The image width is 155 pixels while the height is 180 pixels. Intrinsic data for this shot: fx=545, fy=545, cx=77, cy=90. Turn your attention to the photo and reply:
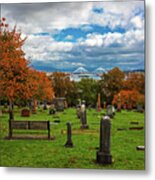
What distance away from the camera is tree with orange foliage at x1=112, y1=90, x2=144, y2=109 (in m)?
4.07

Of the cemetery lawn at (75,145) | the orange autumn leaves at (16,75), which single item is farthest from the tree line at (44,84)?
the cemetery lawn at (75,145)

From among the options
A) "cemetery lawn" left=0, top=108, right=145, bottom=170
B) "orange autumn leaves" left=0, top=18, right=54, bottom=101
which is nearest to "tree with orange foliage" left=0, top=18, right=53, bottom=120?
"orange autumn leaves" left=0, top=18, right=54, bottom=101

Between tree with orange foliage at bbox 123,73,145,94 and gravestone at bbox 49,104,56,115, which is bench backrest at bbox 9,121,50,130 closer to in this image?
gravestone at bbox 49,104,56,115

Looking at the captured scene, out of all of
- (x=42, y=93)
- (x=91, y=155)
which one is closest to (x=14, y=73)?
(x=42, y=93)

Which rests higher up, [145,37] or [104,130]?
[145,37]

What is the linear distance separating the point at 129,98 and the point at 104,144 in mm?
398

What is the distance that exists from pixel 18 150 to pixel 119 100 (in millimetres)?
873

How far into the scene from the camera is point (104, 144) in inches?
161

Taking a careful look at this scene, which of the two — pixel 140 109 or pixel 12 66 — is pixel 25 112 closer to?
pixel 12 66

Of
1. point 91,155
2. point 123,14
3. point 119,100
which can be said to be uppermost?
point 123,14

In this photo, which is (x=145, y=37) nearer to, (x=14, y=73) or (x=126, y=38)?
(x=126, y=38)

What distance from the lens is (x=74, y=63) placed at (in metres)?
4.17

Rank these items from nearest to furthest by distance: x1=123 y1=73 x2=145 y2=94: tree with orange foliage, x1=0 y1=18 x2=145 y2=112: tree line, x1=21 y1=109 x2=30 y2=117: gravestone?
x1=123 y1=73 x2=145 y2=94: tree with orange foliage
x1=0 y1=18 x2=145 y2=112: tree line
x1=21 y1=109 x2=30 y2=117: gravestone

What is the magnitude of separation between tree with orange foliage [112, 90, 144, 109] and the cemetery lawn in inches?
2.7
